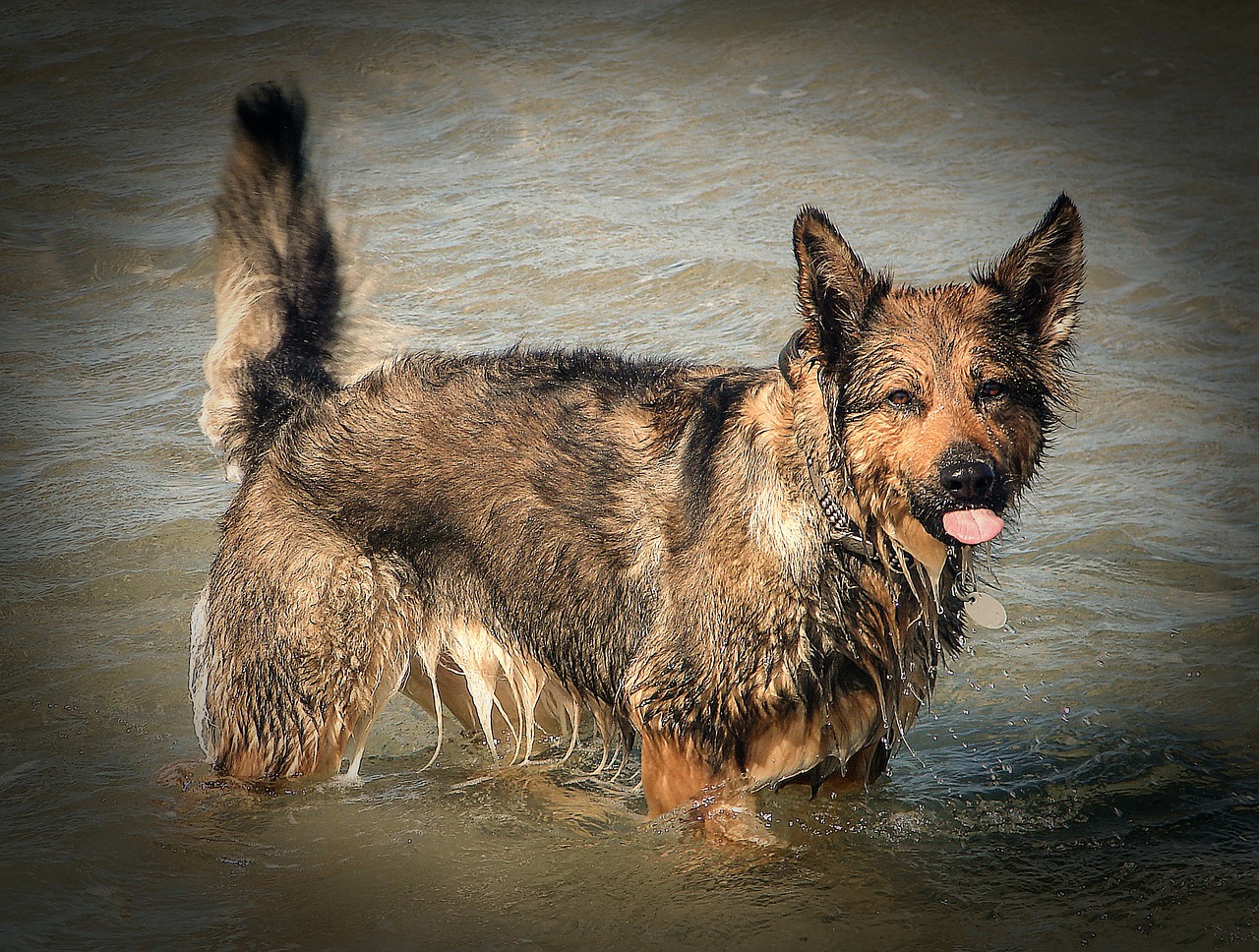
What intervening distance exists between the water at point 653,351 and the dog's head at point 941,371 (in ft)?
4.58

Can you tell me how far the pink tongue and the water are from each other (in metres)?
1.28

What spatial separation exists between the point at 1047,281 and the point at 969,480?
29.2 inches

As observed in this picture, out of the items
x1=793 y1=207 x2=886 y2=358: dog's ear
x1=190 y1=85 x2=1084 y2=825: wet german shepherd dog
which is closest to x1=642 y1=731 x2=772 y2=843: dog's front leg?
x1=190 y1=85 x2=1084 y2=825: wet german shepherd dog

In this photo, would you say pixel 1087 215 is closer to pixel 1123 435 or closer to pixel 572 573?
pixel 1123 435

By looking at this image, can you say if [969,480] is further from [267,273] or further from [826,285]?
[267,273]

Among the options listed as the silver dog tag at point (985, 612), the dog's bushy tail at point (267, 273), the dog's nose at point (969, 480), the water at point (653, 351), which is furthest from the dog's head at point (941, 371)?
the dog's bushy tail at point (267, 273)

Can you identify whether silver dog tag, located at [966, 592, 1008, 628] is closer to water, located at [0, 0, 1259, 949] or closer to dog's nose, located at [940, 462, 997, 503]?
dog's nose, located at [940, 462, 997, 503]

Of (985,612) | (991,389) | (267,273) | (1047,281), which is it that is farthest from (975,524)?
(267,273)

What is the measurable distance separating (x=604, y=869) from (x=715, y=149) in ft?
26.4

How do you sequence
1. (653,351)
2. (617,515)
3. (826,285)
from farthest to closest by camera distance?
(653,351) < (617,515) < (826,285)

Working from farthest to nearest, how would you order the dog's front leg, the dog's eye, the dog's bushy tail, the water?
the dog's bushy tail < the water < the dog's front leg < the dog's eye

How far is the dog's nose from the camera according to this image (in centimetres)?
337

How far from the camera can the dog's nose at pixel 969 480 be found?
337cm

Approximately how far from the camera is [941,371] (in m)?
3.51
